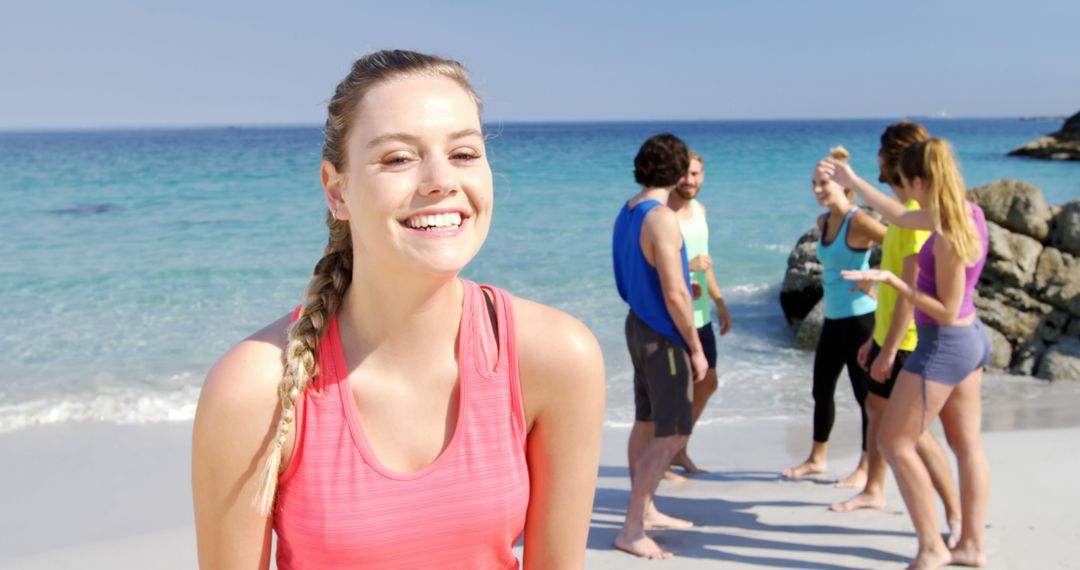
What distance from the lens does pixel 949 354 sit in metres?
4.12

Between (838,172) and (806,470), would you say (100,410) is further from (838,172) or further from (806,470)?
(838,172)

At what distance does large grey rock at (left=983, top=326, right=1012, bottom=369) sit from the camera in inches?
329

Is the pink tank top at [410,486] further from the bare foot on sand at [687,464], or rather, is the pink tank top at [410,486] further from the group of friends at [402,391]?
the bare foot on sand at [687,464]

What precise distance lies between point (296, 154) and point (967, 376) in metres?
48.5

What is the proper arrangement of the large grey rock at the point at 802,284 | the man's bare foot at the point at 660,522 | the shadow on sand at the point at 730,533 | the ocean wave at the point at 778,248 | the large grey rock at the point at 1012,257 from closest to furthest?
the shadow on sand at the point at 730,533, the man's bare foot at the point at 660,522, the large grey rock at the point at 1012,257, the large grey rock at the point at 802,284, the ocean wave at the point at 778,248

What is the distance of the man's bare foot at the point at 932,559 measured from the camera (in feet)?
13.9

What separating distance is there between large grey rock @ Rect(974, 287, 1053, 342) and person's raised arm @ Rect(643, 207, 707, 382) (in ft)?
16.4

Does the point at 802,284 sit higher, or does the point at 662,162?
the point at 662,162

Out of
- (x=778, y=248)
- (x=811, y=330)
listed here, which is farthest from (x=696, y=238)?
(x=778, y=248)

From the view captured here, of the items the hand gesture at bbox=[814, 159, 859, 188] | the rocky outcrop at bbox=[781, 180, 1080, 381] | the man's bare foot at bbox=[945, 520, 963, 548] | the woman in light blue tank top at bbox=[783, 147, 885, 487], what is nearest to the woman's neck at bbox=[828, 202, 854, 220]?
the woman in light blue tank top at bbox=[783, 147, 885, 487]

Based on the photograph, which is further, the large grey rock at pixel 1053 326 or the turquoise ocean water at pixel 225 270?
the large grey rock at pixel 1053 326

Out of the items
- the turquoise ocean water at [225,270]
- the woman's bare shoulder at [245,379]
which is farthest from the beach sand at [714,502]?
the woman's bare shoulder at [245,379]

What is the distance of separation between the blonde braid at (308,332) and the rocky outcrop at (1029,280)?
7.74 m

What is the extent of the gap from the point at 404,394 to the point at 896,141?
3790mm
